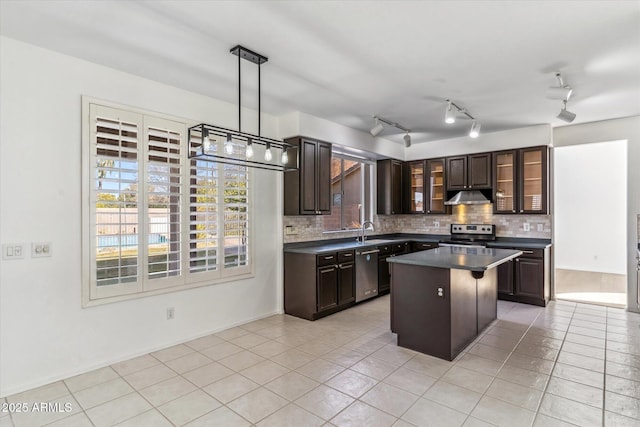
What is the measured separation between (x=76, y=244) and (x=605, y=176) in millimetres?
8543

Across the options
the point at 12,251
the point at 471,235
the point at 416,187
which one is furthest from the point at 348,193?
the point at 12,251

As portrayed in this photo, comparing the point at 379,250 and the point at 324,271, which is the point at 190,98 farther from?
the point at 379,250

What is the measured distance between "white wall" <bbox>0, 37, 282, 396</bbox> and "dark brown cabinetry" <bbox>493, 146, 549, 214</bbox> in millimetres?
5062

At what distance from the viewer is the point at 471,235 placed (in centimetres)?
609

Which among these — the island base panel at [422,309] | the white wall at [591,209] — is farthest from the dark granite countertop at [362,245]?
the white wall at [591,209]

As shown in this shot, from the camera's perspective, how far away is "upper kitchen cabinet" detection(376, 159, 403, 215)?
21.5 ft

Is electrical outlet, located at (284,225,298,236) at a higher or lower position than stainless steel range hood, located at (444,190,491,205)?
lower

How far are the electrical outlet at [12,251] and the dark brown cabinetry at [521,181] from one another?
238 inches

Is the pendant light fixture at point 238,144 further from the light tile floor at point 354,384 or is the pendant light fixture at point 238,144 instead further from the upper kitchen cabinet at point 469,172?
the upper kitchen cabinet at point 469,172

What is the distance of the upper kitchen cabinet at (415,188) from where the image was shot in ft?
21.6

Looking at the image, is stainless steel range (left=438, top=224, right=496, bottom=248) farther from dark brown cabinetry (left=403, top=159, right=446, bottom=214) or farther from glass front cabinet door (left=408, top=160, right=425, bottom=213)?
glass front cabinet door (left=408, top=160, right=425, bottom=213)

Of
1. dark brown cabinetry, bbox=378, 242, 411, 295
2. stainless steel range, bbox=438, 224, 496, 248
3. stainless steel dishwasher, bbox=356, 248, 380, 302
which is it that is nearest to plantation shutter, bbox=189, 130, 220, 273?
stainless steel dishwasher, bbox=356, 248, 380, 302

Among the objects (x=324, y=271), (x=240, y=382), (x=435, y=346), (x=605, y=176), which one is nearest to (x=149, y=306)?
(x=240, y=382)

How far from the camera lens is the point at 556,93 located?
347cm
